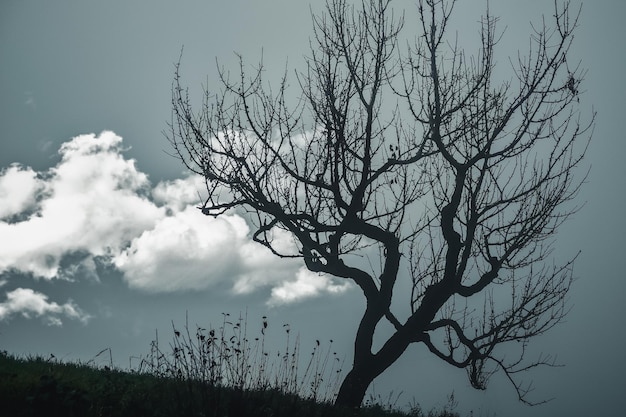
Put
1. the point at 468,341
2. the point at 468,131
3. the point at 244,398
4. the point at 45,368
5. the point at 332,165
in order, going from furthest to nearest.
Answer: the point at 468,341
the point at 468,131
the point at 332,165
the point at 45,368
the point at 244,398

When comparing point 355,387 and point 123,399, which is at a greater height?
point 355,387

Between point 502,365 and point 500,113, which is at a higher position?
point 500,113

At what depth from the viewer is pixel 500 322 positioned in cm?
1027

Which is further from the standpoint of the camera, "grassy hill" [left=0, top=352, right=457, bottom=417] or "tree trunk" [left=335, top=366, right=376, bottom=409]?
"tree trunk" [left=335, top=366, right=376, bottom=409]

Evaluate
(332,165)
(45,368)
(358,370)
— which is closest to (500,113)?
(332,165)

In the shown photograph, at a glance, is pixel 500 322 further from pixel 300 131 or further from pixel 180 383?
pixel 180 383

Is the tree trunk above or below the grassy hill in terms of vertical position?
above

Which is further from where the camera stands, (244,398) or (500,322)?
(500,322)

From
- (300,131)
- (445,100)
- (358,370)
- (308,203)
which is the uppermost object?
(445,100)

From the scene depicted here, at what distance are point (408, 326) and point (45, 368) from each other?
6.18m

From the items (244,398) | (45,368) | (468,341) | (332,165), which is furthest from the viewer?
(468,341)

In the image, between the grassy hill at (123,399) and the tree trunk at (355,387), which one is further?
the tree trunk at (355,387)

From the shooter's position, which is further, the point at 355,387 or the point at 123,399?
the point at 355,387

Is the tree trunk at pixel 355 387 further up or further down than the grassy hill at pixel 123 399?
further up
